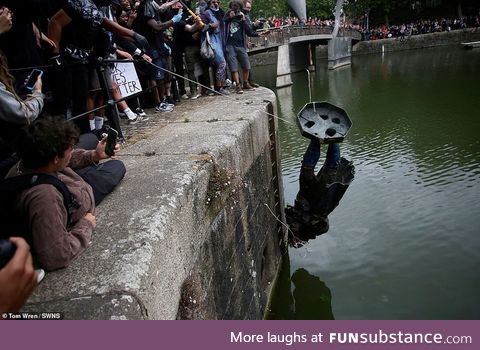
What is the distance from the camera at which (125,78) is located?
5.26 meters

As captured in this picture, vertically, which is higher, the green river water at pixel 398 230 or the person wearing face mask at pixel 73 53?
the person wearing face mask at pixel 73 53

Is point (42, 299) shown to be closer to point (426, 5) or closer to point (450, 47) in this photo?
point (450, 47)

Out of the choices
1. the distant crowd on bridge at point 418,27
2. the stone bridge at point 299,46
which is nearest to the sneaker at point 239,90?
the stone bridge at point 299,46

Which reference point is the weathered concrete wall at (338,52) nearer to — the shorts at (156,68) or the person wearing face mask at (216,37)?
the person wearing face mask at (216,37)

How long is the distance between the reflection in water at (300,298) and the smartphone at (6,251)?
4237 millimetres

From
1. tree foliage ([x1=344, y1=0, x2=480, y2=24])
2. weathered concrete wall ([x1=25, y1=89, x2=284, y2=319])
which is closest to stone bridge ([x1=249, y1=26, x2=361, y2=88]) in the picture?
tree foliage ([x1=344, y1=0, x2=480, y2=24])

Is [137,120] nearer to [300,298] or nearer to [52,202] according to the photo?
[300,298]

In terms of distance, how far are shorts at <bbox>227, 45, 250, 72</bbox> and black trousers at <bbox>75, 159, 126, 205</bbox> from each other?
495cm

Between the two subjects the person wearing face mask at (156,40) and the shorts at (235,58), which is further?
the shorts at (235,58)

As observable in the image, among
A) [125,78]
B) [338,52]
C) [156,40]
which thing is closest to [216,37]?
[156,40]

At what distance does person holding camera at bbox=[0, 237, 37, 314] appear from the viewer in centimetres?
143

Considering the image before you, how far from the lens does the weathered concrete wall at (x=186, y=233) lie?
2023mm

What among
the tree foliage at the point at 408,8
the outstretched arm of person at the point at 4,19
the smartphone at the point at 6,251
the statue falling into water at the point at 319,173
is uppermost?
the tree foliage at the point at 408,8

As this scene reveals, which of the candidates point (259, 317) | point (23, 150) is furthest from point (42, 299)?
point (259, 317)
